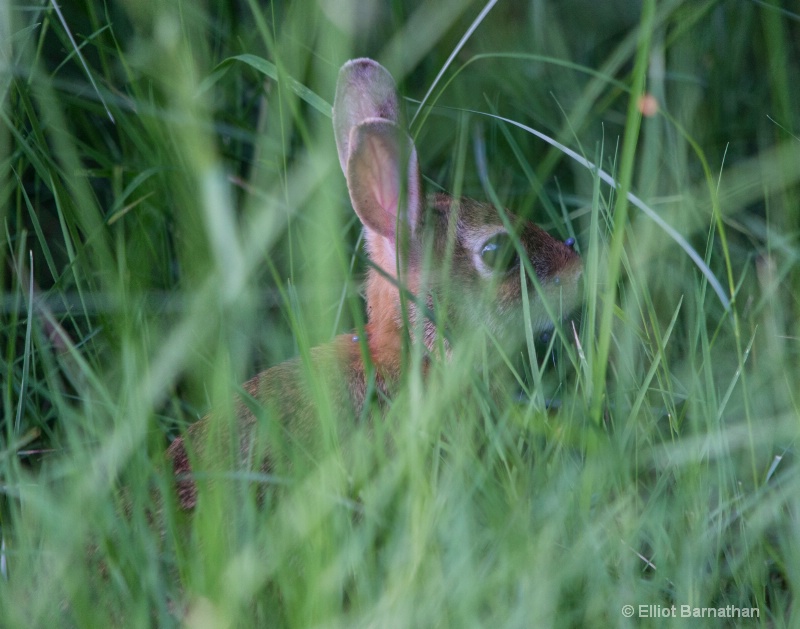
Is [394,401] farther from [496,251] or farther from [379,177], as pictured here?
[496,251]

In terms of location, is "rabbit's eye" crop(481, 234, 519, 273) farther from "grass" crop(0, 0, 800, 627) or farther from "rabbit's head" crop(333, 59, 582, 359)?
"grass" crop(0, 0, 800, 627)

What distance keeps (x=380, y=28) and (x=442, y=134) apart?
531mm

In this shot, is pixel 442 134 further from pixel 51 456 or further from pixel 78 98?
pixel 51 456

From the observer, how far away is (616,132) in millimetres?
4578

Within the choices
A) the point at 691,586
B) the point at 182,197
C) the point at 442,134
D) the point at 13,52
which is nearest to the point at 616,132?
the point at 442,134

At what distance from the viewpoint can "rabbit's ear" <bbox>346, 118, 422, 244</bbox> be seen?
345 centimetres

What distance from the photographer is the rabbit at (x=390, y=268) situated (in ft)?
10.6

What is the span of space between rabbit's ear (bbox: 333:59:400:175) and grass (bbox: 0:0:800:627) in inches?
5.6

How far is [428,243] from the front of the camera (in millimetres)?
3578
